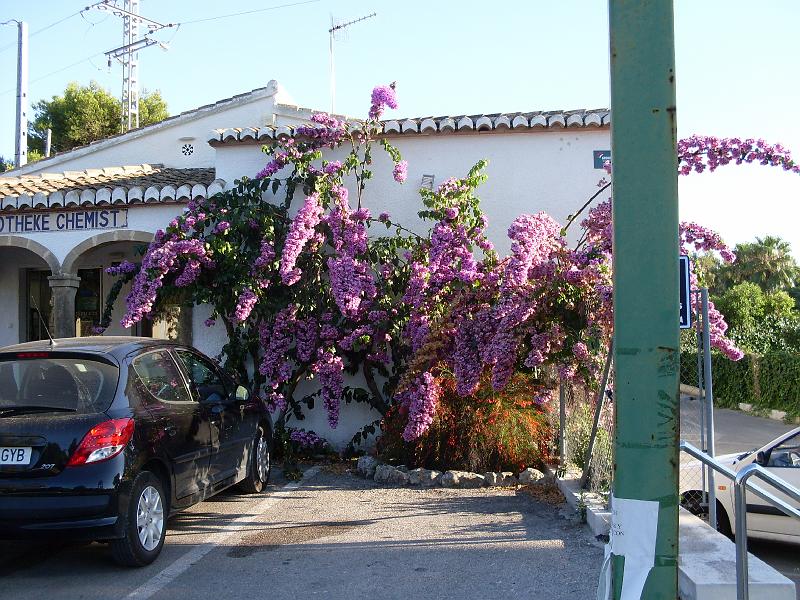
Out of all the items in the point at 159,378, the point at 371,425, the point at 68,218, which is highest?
the point at 68,218

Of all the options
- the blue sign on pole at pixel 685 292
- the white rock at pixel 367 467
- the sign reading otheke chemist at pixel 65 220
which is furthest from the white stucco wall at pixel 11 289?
the blue sign on pole at pixel 685 292

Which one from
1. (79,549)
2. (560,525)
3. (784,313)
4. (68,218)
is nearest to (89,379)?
(79,549)

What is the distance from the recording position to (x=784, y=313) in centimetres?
2447

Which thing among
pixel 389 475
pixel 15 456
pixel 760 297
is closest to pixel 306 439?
pixel 389 475

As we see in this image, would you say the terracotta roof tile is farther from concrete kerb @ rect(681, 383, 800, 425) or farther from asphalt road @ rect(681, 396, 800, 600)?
concrete kerb @ rect(681, 383, 800, 425)

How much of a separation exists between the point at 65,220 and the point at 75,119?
28.1m

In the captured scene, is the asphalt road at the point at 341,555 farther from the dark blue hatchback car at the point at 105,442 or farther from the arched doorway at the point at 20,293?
the arched doorway at the point at 20,293

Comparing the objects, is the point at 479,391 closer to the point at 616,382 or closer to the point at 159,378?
the point at 159,378

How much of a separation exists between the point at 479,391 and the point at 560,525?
7.23 feet

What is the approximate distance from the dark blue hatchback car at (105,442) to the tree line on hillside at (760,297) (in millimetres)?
11837

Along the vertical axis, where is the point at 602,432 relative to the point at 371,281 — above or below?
below

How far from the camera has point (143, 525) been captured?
567 cm

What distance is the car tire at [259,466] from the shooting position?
797 centimetres

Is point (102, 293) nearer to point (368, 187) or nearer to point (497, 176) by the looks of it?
point (368, 187)
